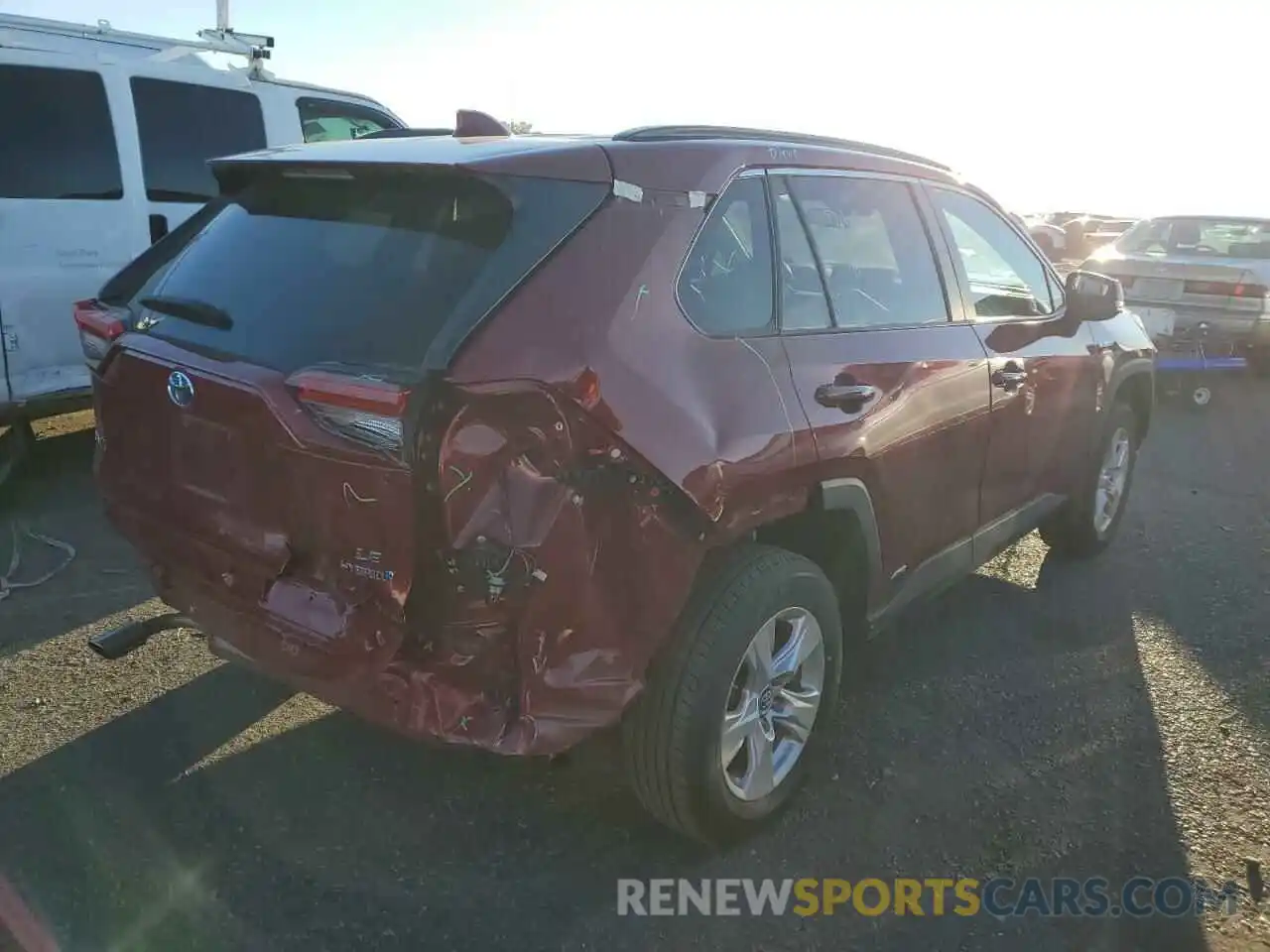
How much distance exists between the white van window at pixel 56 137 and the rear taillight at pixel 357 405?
13.6ft

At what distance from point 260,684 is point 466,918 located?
4.76 feet

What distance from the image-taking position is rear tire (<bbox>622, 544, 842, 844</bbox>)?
2.62 m

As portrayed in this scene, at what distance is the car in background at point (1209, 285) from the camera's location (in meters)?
9.70

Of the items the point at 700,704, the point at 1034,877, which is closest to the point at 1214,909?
the point at 1034,877

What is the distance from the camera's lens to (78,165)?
5.59 m

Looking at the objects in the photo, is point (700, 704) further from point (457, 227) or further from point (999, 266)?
point (999, 266)

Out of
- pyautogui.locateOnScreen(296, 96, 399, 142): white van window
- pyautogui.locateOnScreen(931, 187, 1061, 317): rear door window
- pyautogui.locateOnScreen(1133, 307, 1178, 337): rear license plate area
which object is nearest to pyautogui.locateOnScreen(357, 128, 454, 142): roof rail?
pyautogui.locateOnScreen(931, 187, 1061, 317): rear door window

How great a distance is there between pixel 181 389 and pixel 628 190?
1.19 metres

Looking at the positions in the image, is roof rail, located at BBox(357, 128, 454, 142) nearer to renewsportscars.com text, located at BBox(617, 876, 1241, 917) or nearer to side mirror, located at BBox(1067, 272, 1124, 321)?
renewsportscars.com text, located at BBox(617, 876, 1241, 917)

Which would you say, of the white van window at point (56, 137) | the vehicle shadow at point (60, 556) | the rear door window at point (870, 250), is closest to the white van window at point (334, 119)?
the white van window at point (56, 137)

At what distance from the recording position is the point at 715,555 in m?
2.75

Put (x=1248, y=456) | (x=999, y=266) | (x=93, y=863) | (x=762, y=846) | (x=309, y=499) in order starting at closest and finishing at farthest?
(x=309, y=499)
(x=93, y=863)
(x=762, y=846)
(x=999, y=266)
(x=1248, y=456)

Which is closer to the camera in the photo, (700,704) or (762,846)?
(700,704)

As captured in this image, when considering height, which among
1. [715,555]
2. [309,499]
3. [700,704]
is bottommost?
[700,704]
